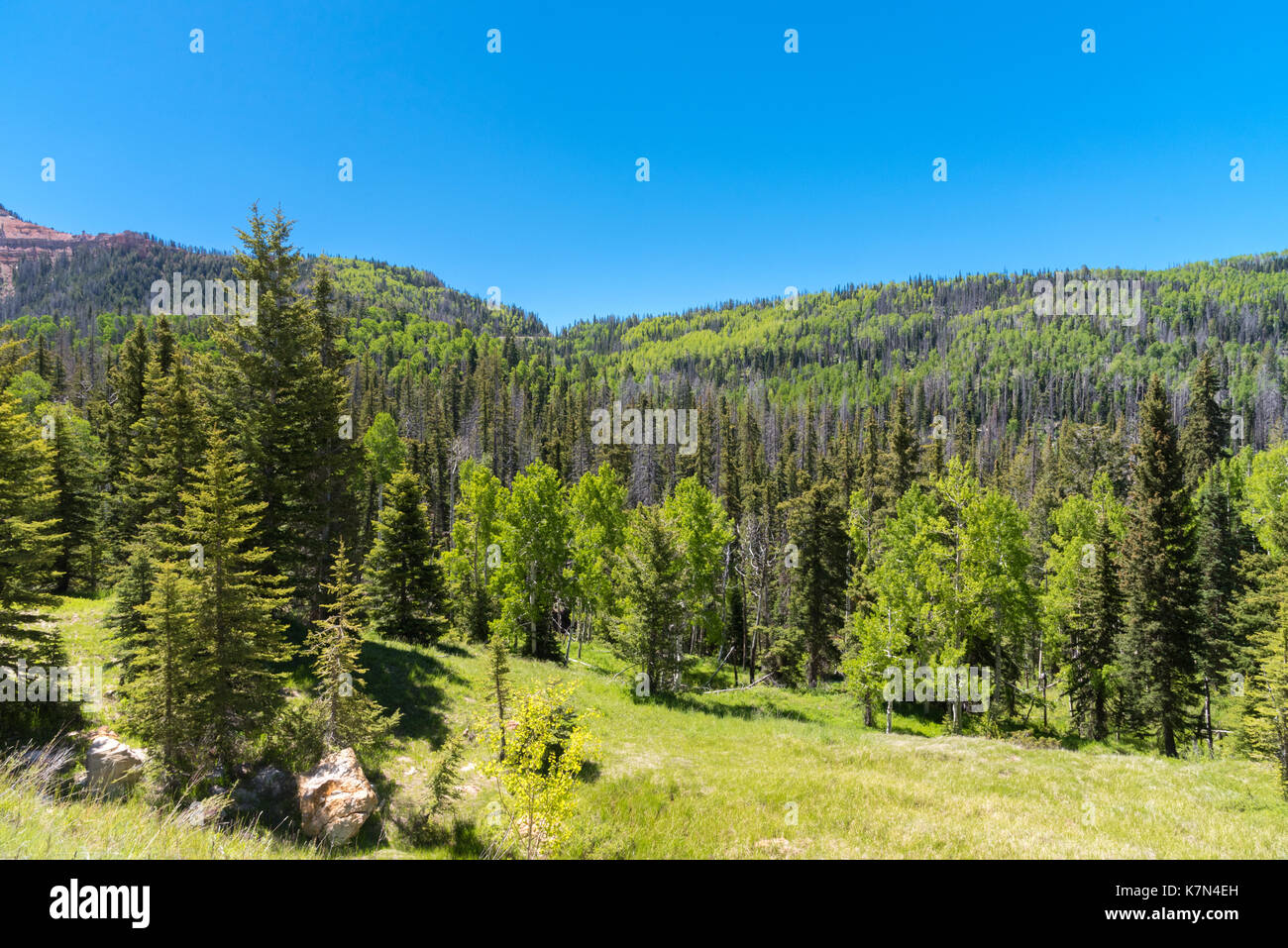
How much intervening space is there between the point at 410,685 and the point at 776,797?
13588 millimetres

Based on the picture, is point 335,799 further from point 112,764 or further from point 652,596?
point 652,596

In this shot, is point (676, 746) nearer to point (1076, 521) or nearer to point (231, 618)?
point (231, 618)

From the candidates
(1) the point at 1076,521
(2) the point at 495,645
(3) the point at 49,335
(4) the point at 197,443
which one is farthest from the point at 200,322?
(1) the point at 1076,521

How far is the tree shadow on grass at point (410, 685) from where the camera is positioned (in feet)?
57.4

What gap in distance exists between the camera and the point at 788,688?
35.3 meters

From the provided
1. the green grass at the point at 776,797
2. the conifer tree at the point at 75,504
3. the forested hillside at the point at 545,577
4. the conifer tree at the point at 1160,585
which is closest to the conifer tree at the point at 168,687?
the forested hillside at the point at 545,577

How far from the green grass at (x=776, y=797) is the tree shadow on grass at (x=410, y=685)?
9 centimetres

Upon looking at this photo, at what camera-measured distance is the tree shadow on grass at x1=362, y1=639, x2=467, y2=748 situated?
57.4ft

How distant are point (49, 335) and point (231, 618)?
730 feet

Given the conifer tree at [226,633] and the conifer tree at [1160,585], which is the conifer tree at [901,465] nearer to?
the conifer tree at [1160,585]

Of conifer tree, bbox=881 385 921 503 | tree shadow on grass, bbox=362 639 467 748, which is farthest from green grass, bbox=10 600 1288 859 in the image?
conifer tree, bbox=881 385 921 503

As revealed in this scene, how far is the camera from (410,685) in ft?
65.8

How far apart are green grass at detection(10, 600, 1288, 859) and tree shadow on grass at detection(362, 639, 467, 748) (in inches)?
3.4
